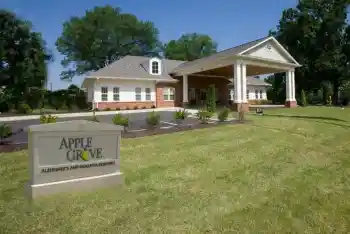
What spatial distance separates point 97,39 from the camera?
156 feet

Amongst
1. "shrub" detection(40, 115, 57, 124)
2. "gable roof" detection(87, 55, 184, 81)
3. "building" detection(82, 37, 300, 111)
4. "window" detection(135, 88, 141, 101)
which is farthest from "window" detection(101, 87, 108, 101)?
"shrub" detection(40, 115, 57, 124)

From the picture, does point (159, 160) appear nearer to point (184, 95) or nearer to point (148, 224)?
point (148, 224)

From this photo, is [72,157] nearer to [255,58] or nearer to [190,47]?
[255,58]

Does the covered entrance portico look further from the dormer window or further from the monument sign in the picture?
the monument sign

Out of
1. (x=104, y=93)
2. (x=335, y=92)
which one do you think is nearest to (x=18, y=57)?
(x=104, y=93)

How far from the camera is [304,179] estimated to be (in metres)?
4.95

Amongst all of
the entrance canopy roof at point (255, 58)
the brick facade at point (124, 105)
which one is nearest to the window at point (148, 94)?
the brick facade at point (124, 105)

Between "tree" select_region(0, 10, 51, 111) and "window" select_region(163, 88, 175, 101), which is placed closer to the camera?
"window" select_region(163, 88, 175, 101)

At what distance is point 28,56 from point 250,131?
28869mm

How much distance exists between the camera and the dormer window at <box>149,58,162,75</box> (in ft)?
85.5

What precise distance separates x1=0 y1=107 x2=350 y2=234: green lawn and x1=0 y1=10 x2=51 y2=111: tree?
26.5 metres

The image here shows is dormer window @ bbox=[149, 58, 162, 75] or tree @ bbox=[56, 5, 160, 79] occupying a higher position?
tree @ bbox=[56, 5, 160, 79]

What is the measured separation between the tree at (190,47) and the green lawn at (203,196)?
171ft

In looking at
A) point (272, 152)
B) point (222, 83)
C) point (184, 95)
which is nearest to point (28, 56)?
point (184, 95)
